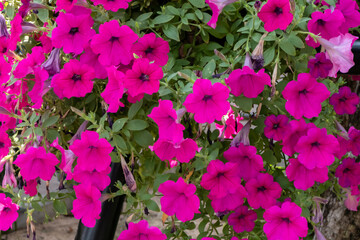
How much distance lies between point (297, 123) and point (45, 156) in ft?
1.80

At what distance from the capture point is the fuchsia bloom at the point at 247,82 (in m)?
0.91

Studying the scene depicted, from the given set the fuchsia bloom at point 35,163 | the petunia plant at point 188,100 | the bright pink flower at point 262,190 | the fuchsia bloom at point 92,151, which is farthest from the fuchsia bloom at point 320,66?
the fuchsia bloom at point 35,163

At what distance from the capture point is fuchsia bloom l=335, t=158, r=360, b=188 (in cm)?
119

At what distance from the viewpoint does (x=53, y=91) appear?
1086 millimetres

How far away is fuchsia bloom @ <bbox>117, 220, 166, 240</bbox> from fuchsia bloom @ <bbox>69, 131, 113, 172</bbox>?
0.51 ft

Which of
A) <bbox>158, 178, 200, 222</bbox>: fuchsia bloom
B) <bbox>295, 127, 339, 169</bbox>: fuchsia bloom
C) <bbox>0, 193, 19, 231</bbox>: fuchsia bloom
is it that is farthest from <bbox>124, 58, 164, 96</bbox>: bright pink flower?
<bbox>0, 193, 19, 231</bbox>: fuchsia bloom

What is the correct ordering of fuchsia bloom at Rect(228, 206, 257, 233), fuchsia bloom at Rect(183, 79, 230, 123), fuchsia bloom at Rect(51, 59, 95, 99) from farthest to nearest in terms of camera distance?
fuchsia bloom at Rect(228, 206, 257, 233), fuchsia bloom at Rect(51, 59, 95, 99), fuchsia bloom at Rect(183, 79, 230, 123)

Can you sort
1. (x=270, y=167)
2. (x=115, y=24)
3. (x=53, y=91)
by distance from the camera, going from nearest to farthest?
(x=115, y=24) < (x=53, y=91) < (x=270, y=167)

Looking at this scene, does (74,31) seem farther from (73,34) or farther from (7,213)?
(7,213)

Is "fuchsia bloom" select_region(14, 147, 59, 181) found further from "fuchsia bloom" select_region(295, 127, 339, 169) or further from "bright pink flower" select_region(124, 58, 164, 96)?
"fuchsia bloom" select_region(295, 127, 339, 169)

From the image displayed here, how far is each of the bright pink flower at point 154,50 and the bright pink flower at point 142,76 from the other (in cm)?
10

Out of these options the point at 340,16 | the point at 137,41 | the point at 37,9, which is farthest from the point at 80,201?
the point at 340,16

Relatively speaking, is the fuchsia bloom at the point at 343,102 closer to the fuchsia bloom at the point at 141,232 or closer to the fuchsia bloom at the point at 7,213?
the fuchsia bloom at the point at 141,232

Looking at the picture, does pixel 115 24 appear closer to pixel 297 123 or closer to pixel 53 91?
pixel 53 91
